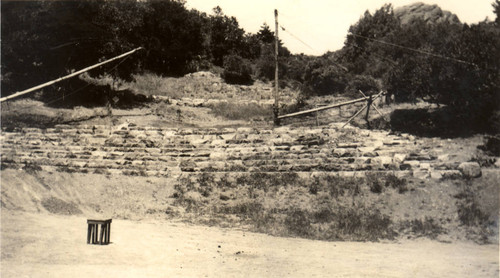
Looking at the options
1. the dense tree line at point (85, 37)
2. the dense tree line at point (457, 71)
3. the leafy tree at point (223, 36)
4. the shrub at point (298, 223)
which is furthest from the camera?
the leafy tree at point (223, 36)

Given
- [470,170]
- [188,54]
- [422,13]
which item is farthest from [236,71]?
[470,170]

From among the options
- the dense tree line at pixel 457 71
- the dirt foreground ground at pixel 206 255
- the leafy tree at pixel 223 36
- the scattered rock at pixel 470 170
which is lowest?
the dirt foreground ground at pixel 206 255

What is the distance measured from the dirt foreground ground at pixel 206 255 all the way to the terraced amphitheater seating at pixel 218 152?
4.33 meters

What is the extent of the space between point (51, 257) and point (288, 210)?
711 cm

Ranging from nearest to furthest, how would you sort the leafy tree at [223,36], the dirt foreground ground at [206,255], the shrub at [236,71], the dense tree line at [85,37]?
the dirt foreground ground at [206,255] < the dense tree line at [85,37] < the shrub at [236,71] < the leafy tree at [223,36]

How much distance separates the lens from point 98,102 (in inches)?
1001

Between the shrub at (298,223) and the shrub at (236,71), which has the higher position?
the shrub at (236,71)

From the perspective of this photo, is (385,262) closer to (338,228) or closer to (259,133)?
(338,228)

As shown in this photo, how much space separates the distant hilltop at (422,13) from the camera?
42.1 meters

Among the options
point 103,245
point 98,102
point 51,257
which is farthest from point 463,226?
point 98,102

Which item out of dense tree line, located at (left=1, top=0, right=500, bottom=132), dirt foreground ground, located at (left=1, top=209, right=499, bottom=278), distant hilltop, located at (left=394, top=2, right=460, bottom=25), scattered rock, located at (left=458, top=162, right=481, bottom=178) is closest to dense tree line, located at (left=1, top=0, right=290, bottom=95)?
dense tree line, located at (left=1, top=0, right=500, bottom=132)

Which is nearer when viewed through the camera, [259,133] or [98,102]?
[259,133]

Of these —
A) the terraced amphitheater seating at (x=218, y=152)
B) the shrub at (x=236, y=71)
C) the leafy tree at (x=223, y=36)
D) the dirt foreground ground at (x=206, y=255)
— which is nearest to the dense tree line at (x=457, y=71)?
the terraced amphitheater seating at (x=218, y=152)

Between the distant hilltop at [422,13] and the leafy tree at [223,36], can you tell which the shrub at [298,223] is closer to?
the leafy tree at [223,36]
